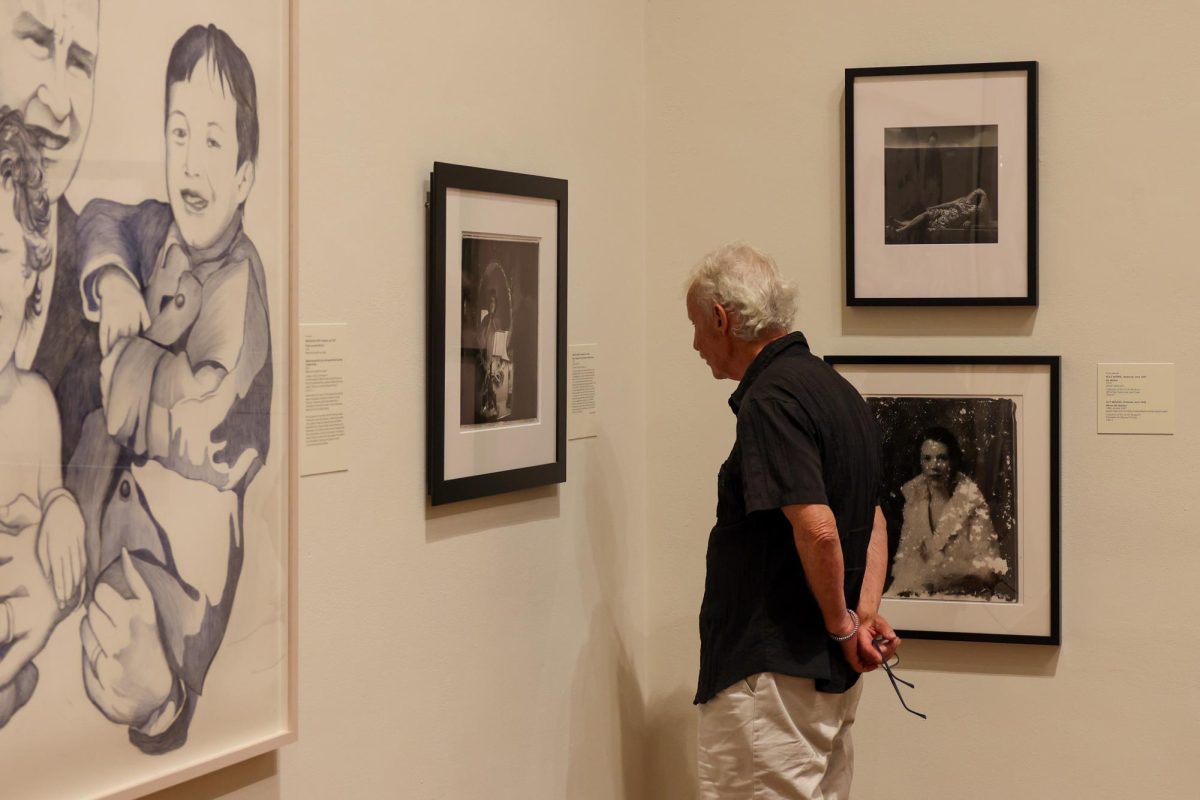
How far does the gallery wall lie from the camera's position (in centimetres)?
272

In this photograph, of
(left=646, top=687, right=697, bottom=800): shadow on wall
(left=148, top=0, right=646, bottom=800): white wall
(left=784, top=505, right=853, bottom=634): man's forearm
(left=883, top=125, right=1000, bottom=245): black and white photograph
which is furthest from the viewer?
(left=646, top=687, right=697, bottom=800): shadow on wall

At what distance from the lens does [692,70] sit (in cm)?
300

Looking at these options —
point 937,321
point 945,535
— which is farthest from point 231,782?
point 937,321

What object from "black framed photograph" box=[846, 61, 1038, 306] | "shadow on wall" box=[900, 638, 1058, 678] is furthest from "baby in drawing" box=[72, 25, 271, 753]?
"shadow on wall" box=[900, 638, 1058, 678]

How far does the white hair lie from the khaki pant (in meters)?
0.68

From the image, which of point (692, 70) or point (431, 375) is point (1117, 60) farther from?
point (431, 375)

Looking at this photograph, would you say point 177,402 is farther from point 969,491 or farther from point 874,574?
point 969,491

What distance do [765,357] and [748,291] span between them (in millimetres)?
136

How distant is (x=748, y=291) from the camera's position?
2.31 metres

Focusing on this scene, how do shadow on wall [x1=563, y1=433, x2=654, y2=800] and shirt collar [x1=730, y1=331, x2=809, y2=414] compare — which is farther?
shadow on wall [x1=563, y1=433, x2=654, y2=800]

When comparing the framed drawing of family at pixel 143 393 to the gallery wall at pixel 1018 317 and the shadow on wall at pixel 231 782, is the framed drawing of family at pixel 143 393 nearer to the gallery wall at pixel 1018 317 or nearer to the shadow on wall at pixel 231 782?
the shadow on wall at pixel 231 782

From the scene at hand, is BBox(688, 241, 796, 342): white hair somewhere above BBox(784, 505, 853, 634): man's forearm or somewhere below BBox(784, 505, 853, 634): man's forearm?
above

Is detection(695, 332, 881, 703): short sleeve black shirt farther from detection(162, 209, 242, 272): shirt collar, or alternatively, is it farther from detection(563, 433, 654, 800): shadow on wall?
detection(162, 209, 242, 272): shirt collar

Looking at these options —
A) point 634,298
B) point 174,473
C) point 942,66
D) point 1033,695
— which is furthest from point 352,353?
point 1033,695
